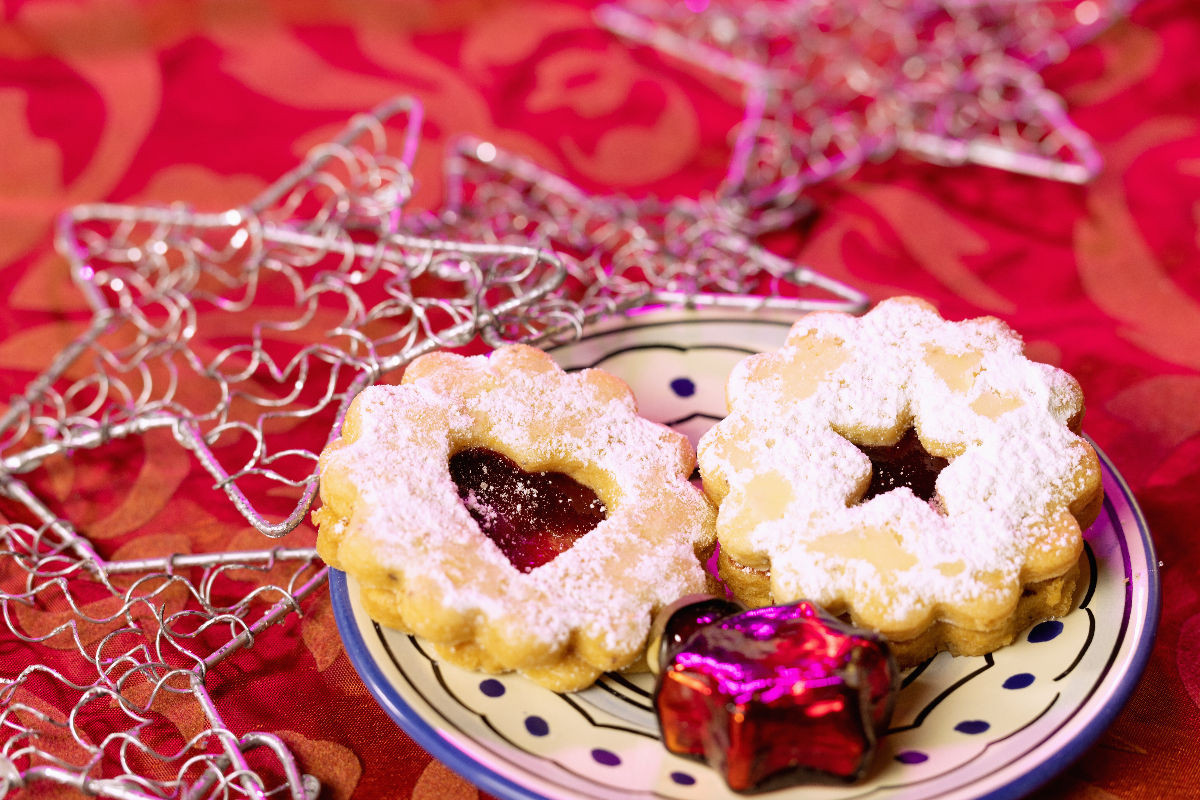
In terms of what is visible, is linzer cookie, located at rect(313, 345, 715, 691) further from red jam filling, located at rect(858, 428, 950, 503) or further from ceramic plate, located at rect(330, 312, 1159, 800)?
red jam filling, located at rect(858, 428, 950, 503)

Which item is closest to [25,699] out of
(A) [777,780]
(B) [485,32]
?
(A) [777,780]

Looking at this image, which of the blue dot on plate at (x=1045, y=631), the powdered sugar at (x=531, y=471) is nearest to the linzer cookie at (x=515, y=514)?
the powdered sugar at (x=531, y=471)

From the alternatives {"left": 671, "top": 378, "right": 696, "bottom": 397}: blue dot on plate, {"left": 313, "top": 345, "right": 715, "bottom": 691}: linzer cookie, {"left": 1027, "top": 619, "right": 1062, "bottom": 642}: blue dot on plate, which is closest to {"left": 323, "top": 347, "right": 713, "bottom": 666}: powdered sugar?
{"left": 313, "top": 345, "right": 715, "bottom": 691}: linzer cookie

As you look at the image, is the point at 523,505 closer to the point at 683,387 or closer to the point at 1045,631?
the point at 683,387

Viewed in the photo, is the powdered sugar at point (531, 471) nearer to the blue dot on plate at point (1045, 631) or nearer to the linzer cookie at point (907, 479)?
the linzer cookie at point (907, 479)

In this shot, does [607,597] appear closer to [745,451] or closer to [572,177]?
[745,451]
